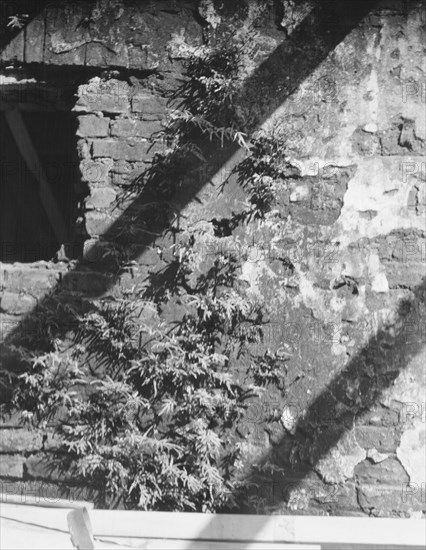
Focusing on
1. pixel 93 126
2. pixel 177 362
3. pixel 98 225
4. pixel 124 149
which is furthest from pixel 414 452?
pixel 93 126

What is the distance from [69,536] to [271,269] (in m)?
1.55

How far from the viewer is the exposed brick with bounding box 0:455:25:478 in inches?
126

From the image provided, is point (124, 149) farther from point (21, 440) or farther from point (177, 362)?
point (21, 440)

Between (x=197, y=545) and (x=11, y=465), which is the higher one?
(x=11, y=465)

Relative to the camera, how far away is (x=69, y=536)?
2799mm

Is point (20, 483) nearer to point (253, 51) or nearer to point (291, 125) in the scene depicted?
point (291, 125)

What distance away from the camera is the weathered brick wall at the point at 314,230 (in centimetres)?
312

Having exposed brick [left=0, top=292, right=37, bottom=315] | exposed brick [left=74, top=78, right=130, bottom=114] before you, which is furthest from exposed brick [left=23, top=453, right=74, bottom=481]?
exposed brick [left=74, top=78, right=130, bottom=114]

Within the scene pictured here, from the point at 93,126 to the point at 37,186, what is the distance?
164 cm

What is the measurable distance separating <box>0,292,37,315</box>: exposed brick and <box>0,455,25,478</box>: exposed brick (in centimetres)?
74

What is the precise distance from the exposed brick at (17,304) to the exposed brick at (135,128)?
95 cm

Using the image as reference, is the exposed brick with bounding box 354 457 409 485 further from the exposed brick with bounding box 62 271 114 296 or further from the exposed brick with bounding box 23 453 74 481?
the exposed brick with bounding box 62 271 114 296

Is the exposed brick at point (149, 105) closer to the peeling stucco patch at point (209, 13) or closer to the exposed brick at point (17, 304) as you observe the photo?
the peeling stucco patch at point (209, 13)

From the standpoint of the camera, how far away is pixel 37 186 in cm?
469
